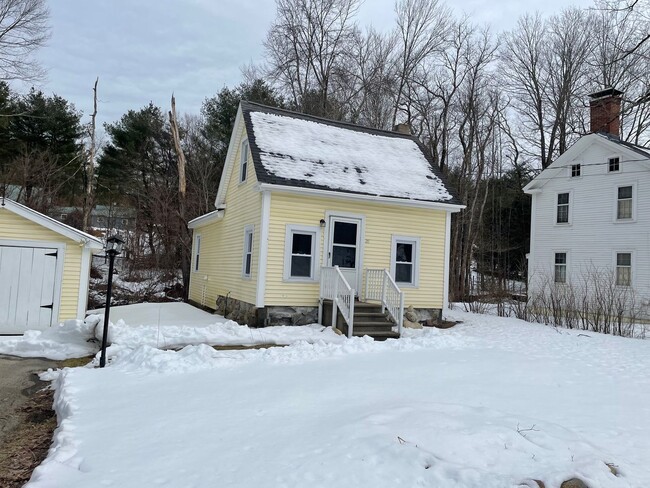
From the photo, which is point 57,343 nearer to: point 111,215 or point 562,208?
point 562,208

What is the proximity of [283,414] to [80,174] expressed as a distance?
2857cm

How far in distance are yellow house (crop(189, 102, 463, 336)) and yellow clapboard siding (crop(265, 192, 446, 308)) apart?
28 millimetres

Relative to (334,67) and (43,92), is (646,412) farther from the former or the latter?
(43,92)

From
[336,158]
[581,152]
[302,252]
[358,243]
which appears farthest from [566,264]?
[302,252]

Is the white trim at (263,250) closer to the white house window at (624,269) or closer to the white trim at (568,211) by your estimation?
the white house window at (624,269)

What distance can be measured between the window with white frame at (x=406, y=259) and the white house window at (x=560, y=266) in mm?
10275

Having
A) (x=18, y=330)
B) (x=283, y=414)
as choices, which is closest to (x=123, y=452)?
(x=283, y=414)

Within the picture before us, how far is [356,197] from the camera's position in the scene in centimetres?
1198

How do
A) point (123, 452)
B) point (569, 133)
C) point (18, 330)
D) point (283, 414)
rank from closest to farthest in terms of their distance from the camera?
point (123, 452) < point (283, 414) < point (18, 330) < point (569, 133)

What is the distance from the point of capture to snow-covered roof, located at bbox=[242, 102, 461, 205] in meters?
11.9

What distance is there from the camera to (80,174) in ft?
93.2

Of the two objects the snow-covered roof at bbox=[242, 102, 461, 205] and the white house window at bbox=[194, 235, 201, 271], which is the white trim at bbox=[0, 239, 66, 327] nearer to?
the snow-covered roof at bbox=[242, 102, 461, 205]

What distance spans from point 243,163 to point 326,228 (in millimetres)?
3589

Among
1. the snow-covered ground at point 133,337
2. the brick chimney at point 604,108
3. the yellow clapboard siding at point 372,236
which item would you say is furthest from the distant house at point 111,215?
the brick chimney at point 604,108
